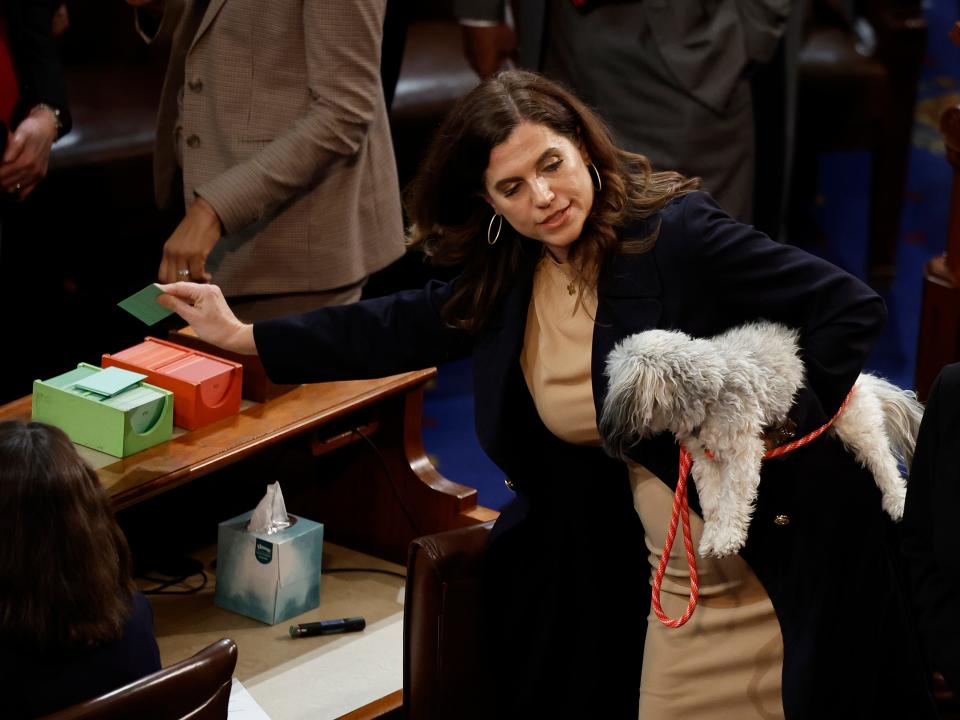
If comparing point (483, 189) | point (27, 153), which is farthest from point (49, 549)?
point (27, 153)

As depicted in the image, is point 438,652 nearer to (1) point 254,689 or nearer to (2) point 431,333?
(1) point 254,689

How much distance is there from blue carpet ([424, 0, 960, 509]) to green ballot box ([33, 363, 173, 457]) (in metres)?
1.74

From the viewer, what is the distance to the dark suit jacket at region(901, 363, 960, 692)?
1.96 meters

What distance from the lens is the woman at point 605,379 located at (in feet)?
7.82

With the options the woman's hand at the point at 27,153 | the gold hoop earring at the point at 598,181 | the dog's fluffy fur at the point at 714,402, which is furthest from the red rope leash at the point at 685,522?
the woman's hand at the point at 27,153

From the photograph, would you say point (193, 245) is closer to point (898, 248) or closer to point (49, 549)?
point (49, 549)

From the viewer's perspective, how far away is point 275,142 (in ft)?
9.74

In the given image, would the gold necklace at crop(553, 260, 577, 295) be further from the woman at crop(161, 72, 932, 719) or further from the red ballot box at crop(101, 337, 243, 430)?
the red ballot box at crop(101, 337, 243, 430)

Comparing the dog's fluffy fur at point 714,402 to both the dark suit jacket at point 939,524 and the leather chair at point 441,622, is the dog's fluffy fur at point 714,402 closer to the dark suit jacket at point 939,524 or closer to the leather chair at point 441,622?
the dark suit jacket at point 939,524

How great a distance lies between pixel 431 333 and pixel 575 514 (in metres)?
0.40

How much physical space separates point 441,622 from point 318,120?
3.36 feet

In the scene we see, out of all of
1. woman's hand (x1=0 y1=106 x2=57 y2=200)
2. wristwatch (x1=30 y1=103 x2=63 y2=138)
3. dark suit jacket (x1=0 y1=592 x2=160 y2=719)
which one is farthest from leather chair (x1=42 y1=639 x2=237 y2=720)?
wristwatch (x1=30 y1=103 x2=63 y2=138)

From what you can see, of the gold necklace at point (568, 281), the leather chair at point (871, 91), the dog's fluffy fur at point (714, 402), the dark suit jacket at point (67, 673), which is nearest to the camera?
the dark suit jacket at point (67, 673)

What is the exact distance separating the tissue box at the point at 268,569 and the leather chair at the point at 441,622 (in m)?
0.37
